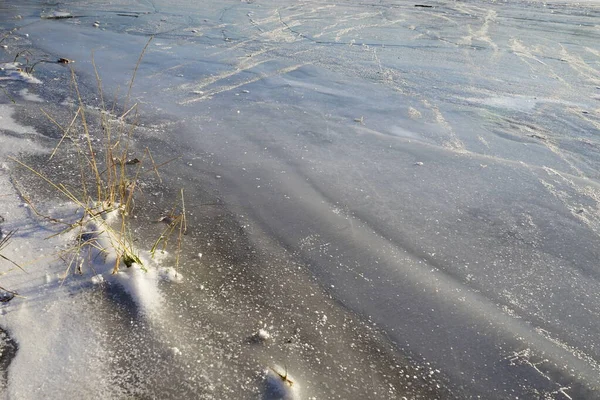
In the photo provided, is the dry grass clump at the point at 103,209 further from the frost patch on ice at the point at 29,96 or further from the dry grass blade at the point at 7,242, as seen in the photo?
the frost patch on ice at the point at 29,96

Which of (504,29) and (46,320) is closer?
(46,320)

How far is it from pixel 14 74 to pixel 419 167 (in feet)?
12.1

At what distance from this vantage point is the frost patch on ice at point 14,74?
407 cm

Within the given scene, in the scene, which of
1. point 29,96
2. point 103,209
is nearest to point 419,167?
point 103,209

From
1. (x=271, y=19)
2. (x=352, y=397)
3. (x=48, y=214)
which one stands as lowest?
(x=352, y=397)

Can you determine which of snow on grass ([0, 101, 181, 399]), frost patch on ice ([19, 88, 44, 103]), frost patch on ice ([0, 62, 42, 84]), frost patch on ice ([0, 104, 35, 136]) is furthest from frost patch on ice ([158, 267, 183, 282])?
frost patch on ice ([0, 62, 42, 84])

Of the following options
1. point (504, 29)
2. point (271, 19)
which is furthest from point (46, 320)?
point (504, 29)

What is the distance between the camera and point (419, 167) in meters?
3.05

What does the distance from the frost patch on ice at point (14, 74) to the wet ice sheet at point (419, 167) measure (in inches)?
20.5

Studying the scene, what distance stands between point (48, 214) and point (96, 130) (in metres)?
1.21

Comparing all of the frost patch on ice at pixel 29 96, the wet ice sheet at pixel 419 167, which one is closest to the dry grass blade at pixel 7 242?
the wet ice sheet at pixel 419 167

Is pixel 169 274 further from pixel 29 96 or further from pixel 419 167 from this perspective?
pixel 29 96

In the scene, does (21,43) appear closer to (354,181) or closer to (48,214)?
(48,214)

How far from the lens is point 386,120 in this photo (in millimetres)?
3725
